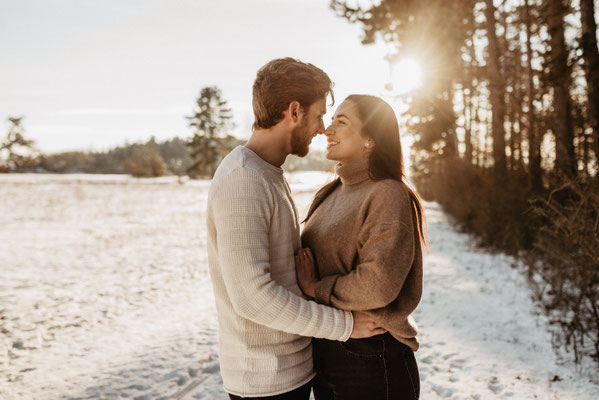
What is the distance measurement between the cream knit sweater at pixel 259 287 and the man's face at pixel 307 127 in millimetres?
152

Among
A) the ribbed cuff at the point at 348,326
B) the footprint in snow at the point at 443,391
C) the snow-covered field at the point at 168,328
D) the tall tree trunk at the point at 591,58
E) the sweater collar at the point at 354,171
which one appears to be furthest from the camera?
the tall tree trunk at the point at 591,58

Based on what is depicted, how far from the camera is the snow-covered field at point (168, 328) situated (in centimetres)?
390

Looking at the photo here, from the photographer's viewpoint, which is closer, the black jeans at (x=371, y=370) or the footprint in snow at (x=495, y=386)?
the black jeans at (x=371, y=370)

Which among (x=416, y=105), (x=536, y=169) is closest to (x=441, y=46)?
(x=416, y=105)

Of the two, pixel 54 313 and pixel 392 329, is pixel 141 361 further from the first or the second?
pixel 392 329

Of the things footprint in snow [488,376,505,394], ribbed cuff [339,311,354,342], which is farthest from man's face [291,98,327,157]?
footprint in snow [488,376,505,394]

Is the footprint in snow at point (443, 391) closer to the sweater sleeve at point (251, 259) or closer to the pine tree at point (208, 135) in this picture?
the sweater sleeve at point (251, 259)

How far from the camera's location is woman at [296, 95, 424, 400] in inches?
65.7

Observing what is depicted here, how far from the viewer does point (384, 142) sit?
1983mm

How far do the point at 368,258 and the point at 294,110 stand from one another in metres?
0.70

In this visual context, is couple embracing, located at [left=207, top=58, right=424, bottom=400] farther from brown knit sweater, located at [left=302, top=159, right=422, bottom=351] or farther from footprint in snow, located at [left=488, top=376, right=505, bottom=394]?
footprint in snow, located at [left=488, top=376, right=505, bottom=394]

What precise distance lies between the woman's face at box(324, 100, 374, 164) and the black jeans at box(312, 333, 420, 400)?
883mm

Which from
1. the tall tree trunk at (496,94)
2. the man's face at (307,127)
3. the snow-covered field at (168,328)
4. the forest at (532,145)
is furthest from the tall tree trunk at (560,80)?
the man's face at (307,127)

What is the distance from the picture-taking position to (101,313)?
5984mm
